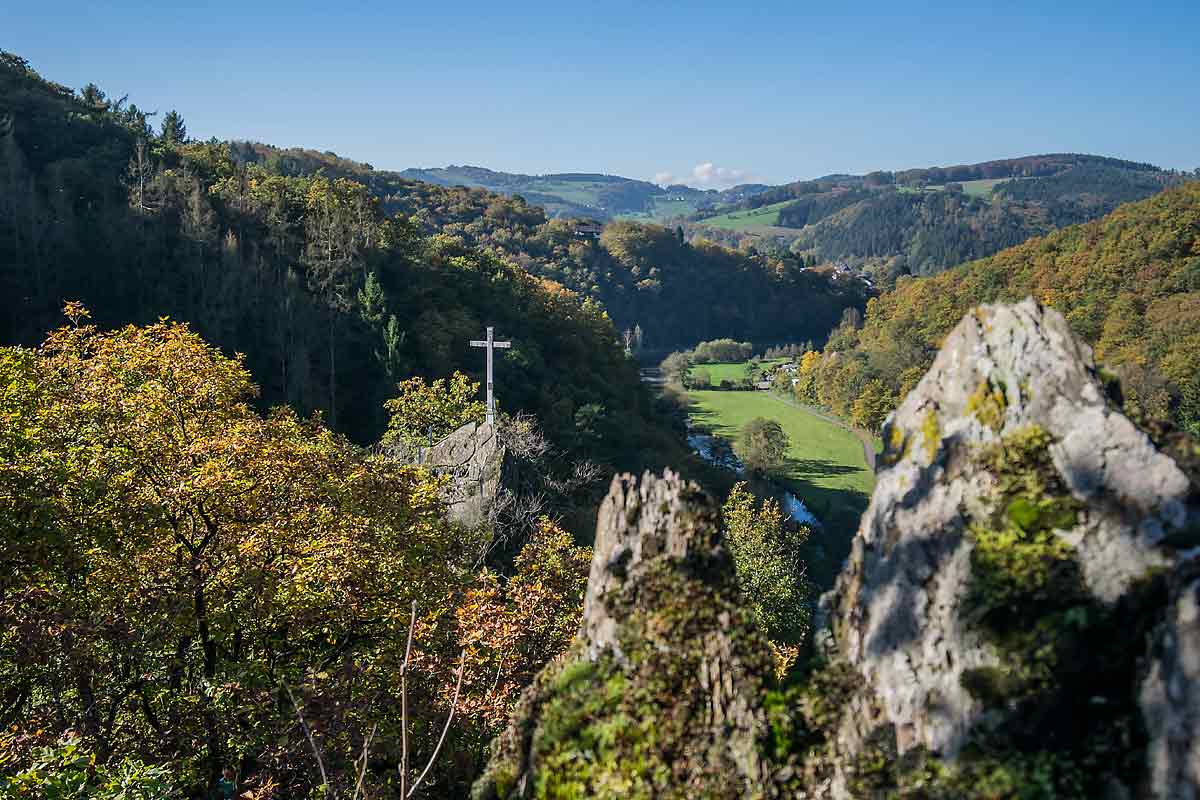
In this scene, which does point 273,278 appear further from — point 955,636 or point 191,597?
point 955,636

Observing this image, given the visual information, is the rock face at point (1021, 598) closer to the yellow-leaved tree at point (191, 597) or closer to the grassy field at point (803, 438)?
the yellow-leaved tree at point (191, 597)

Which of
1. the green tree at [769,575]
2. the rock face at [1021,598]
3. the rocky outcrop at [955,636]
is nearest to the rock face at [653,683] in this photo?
the rocky outcrop at [955,636]

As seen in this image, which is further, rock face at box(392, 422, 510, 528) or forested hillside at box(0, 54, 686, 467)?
forested hillside at box(0, 54, 686, 467)

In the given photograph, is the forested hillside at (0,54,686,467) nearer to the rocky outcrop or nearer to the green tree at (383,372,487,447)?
the green tree at (383,372,487,447)

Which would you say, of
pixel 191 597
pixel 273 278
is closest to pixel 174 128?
pixel 273 278

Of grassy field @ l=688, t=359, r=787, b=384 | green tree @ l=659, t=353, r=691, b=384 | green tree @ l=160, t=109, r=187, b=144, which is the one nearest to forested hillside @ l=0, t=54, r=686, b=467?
green tree @ l=160, t=109, r=187, b=144

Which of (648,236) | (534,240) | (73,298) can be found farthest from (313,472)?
(648,236)
